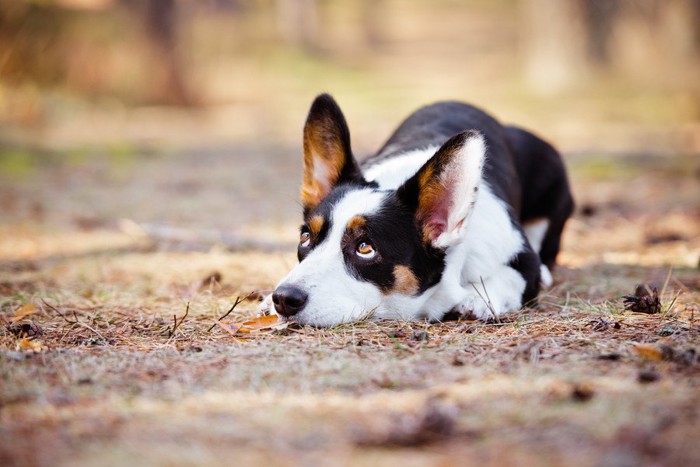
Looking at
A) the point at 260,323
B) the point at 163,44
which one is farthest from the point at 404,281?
the point at 163,44

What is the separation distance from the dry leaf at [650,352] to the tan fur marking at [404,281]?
1186 mm

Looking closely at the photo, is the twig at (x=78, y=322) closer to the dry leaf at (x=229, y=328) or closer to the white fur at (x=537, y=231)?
the dry leaf at (x=229, y=328)

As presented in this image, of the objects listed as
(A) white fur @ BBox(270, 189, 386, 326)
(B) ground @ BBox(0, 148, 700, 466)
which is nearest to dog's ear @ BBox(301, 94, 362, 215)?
(A) white fur @ BBox(270, 189, 386, 326)

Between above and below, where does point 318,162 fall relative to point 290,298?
above

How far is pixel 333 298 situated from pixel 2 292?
2.34 m

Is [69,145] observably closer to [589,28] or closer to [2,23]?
[2,23]

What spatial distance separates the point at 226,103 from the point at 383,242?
13.3 m

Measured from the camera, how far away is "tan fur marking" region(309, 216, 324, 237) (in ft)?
13.1

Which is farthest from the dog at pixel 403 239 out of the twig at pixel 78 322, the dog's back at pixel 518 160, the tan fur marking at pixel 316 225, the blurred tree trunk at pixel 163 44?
the blurred tree trunk at pixel 163 44

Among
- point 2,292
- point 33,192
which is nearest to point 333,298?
point 2,292

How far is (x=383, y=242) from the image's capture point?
3914 millimetres

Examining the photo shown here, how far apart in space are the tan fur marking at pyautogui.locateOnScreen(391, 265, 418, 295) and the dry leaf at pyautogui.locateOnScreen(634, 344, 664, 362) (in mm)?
1186

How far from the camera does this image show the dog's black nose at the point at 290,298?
3660 millimetres

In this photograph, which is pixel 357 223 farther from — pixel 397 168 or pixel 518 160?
pixel 518 160
